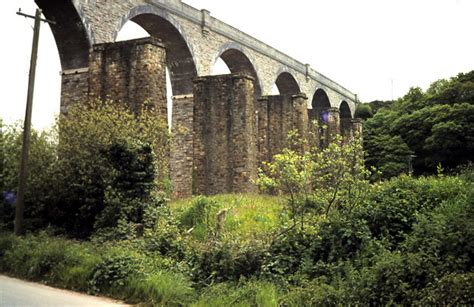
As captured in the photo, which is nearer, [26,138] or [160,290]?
[160,290]

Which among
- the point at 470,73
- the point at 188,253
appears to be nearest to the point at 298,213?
the point at 188,253

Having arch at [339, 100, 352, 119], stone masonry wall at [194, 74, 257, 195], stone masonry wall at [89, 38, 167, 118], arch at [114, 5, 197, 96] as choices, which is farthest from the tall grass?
arch at [339, 100, 352, 119]

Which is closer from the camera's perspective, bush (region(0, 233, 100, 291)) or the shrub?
bush (region(0, 233, 100, 291))

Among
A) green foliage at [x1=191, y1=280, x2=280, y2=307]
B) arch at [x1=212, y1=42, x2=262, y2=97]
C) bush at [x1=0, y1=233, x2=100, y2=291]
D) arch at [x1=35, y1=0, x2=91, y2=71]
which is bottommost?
green foliage at [x1=191, y1=280, x2=280, y2=307]

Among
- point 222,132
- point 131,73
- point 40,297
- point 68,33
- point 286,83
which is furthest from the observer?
point 286,83

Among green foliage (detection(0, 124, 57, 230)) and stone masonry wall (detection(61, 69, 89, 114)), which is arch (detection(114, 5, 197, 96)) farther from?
green foliage (detection(0, 124, 57, 230))

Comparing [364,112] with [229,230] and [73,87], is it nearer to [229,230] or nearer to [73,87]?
[73,87]

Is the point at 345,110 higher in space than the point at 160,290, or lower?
higher

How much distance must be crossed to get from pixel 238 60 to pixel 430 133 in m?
13.4

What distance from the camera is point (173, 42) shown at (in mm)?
23078

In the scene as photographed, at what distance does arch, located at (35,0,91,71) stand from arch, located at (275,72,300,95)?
20.2 meters

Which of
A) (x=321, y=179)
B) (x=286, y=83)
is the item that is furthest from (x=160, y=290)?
(x=286, y=83)

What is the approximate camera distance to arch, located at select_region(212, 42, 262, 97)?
27.9 metres

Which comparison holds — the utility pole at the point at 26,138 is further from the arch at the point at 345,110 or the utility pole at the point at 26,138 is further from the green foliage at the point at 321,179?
the arch at the point at 345,110
